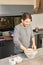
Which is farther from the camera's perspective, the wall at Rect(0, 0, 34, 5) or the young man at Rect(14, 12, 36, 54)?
the wall at Rect(0, 0, 34, 5)

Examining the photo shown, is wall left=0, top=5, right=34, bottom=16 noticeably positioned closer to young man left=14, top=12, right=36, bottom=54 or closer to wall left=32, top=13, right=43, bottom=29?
wall left=32, top=13, right=43, bottom=29

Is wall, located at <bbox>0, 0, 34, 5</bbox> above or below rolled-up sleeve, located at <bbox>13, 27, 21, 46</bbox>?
above

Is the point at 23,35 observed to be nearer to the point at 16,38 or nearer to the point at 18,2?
the point at 16,38

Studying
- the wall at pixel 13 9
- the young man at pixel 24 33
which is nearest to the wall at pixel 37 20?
the wall at pixel 13 9

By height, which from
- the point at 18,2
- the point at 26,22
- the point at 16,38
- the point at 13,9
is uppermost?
the point at 18,2

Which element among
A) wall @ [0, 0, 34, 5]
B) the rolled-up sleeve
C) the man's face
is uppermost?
wall @ [0, 0, 34, 5]

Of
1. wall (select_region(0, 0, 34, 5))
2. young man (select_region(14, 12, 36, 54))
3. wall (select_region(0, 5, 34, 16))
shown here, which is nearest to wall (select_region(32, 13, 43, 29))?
wall (select_region(0, 5, 34, 16))

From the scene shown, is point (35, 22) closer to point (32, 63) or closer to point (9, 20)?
point (9, 20)

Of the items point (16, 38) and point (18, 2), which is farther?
point (18, 2)

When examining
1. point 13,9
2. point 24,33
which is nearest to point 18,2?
point 13,9

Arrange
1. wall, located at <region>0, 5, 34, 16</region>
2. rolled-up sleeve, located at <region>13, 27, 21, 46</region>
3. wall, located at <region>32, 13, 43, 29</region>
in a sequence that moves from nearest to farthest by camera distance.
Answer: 1. rolled-up sleeve, located at <region>13, 27, 21, 46</region>
2. wall, located at <region>0, 5, 34, 16</region>
3. wall, located at <region>32, 13, 43, 29</region>

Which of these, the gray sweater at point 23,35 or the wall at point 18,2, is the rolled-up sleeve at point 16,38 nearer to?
the gray sweater at point 23,35

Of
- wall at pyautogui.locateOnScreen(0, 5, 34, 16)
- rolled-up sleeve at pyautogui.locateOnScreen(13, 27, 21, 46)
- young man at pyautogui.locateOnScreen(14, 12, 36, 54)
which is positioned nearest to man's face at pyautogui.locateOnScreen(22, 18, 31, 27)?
young man at pyautogui.locateOnScreen(14, 12, 36, 54)

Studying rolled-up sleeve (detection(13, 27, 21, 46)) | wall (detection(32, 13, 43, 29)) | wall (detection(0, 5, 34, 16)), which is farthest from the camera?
A: wall (detection(32, 13, 43, 29))
